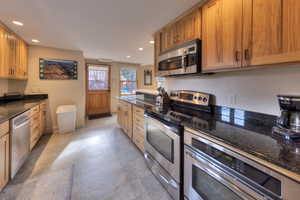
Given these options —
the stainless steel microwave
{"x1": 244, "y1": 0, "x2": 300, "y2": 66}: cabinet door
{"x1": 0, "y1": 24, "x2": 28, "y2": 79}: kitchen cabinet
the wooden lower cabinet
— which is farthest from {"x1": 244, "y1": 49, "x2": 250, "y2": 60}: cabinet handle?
{"x1": 0, "y1": 24, "x2": 28, "y2": 79}: kitchen cabinet

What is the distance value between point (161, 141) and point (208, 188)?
78cm

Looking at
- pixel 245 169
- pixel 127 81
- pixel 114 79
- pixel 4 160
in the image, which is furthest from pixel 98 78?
pixel 245 169

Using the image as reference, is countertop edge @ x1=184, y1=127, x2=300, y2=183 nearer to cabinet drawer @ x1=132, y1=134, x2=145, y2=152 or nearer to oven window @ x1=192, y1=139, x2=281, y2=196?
oven window @ x1=192, y1=139, x2=281, y2=196

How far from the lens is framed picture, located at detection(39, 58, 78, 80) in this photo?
3.69 meters

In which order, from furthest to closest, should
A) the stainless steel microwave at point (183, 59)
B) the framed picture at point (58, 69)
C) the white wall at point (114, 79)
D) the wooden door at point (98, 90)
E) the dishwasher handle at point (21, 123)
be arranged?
the white wall at point (114, 79), the wooden door at point (98, 90), the framed picture at point (58, 69), the dishwasher handle at point (21, 123), the stainless steel microwave at point (183, 59)

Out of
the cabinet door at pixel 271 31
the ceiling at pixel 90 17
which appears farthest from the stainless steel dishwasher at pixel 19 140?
the cabinet door at pixel 271 31

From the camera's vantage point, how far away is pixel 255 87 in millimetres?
1507

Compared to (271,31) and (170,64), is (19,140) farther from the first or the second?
(271,31)

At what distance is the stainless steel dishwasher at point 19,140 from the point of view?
1823 mm

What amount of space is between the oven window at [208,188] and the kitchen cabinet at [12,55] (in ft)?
10.9

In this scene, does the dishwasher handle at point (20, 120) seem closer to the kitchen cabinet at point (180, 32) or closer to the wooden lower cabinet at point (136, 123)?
the wooden lower cabinet at point (136, 123)

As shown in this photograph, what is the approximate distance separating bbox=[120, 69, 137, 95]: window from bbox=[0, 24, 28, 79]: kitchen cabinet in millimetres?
3625

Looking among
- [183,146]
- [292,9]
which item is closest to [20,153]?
[183,146]

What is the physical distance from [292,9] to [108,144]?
3271 millimetres
